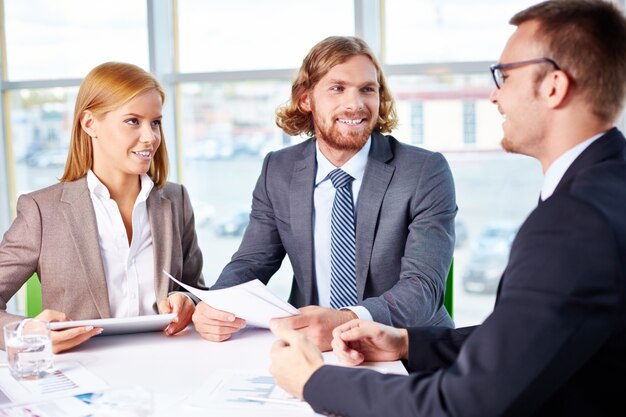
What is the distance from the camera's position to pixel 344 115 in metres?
2.70

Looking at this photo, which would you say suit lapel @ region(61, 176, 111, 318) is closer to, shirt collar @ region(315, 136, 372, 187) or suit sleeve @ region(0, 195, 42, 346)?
suit sleeve @ region(0, 195, 42, 346)

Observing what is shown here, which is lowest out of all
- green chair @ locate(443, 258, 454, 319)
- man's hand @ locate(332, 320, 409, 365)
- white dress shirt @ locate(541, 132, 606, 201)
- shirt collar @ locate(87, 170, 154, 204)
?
green chair @ locate(443, 258, 454, 319)

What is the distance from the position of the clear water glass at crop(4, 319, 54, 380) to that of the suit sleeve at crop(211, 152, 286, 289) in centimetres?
99

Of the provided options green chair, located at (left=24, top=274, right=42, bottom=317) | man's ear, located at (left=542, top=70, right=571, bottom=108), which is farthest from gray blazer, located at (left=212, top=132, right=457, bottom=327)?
man's ear, located at (left=542, top=70, right=571, bottom=108)

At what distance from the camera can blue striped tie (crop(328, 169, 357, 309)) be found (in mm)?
2553

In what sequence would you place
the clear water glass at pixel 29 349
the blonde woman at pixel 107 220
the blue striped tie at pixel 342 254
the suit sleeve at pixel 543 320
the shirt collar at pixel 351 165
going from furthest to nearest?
the shirt collar at pixel 351 165 → the blue striped tie at pixel 342 254 → the blonde woman at pixel 107 220 → the clear water glass at pixel 29 349 → the suit sleeve at pixel 543 320

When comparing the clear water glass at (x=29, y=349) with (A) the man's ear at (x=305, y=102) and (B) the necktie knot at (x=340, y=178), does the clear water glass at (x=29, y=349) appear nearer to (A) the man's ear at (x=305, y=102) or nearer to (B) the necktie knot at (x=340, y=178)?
(B) the necktie knot at (x=340, y=178)

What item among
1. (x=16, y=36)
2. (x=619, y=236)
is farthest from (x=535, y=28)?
(x=16, y=36)

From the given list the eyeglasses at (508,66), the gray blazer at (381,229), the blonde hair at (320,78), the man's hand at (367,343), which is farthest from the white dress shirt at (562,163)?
the blonde hair at (320,78)

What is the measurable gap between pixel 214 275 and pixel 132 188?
2313 millimetres

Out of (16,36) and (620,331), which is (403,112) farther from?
(620,331)

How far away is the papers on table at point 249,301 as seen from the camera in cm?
185

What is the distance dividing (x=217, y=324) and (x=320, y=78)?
121cm

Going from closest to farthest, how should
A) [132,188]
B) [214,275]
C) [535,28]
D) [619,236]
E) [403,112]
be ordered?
[619,236] → [535,28] → [132,188] → [403,112] → [214,275]
